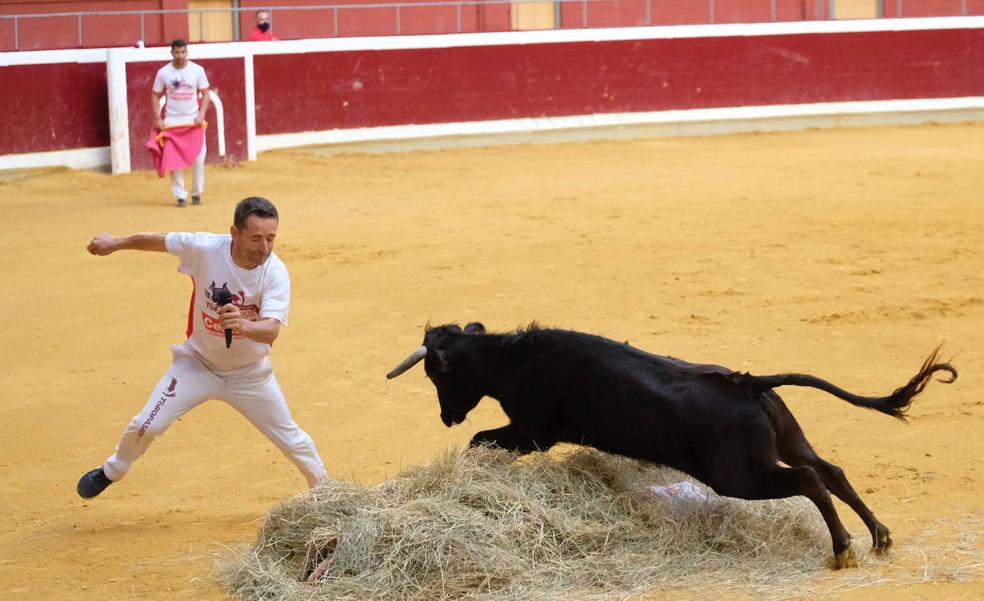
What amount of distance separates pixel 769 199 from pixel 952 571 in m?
9.74

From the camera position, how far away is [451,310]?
30.5ft

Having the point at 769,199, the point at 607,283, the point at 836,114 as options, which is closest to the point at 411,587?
the point at 607,283

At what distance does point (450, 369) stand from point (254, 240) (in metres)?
0.99

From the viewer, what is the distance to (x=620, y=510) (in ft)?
17.0

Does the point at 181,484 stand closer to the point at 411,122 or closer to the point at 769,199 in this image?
the point at 769,199

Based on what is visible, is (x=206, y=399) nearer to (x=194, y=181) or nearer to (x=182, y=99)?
(x=194, y=181)

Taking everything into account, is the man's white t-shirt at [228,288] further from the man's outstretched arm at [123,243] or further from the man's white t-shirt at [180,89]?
the man's white t-shirt at [180,89]

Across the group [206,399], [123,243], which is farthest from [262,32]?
[206,399]

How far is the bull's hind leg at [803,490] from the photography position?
4.67 meters

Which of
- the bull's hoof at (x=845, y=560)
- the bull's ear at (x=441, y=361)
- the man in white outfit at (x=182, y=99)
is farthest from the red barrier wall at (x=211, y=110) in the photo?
the bull's hoof at (x=845, y=560)

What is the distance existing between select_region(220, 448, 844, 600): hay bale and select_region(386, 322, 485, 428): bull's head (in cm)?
38

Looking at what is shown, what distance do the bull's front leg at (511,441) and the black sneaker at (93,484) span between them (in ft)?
5.06

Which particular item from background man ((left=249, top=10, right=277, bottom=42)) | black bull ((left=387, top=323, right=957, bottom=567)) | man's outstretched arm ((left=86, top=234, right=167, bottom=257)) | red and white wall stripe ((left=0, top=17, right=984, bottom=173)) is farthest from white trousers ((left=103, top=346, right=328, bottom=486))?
background man ((left=249, top=10, right=277, bottom=42))

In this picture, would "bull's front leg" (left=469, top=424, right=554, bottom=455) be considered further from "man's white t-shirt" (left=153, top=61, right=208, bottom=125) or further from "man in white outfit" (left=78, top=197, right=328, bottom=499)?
"man's white t-shirt" (left=153, top=61, right=208, bottom=125)
